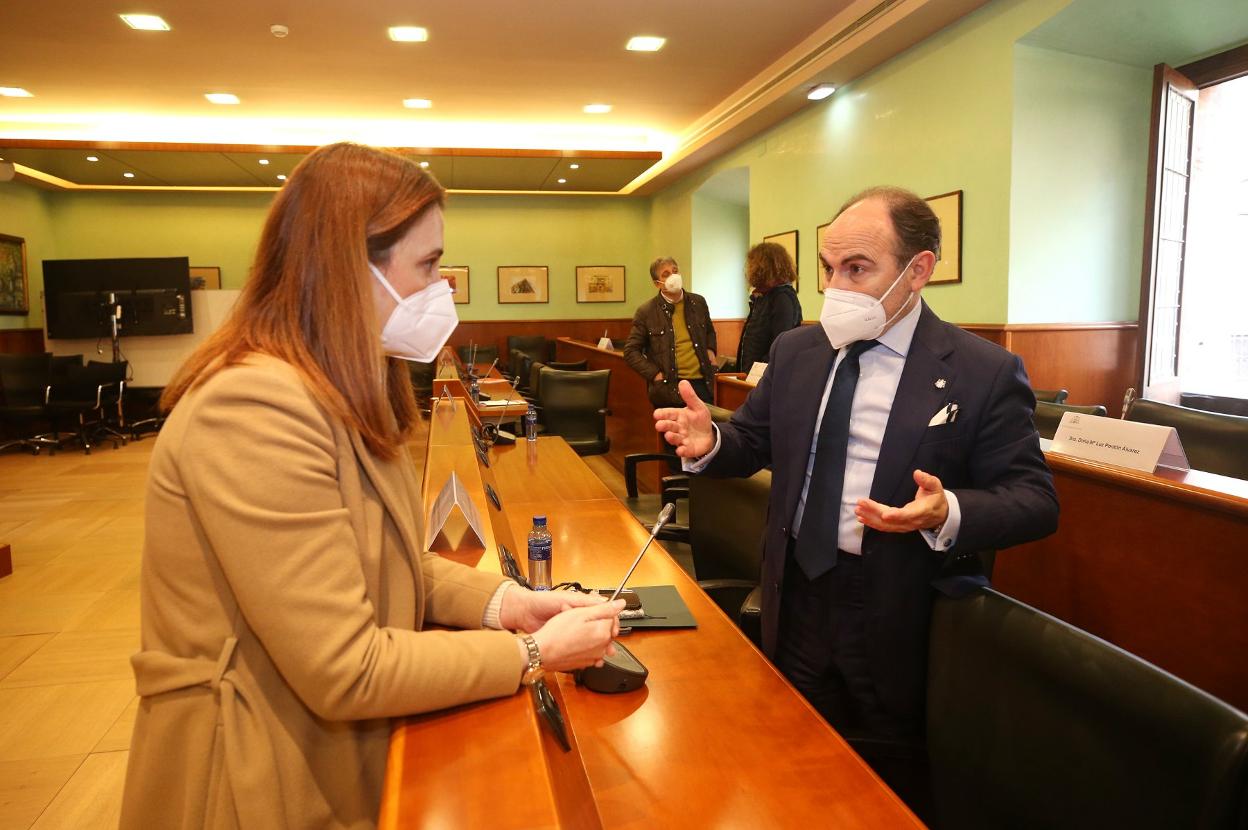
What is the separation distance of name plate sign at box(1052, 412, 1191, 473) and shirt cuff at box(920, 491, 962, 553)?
105cm

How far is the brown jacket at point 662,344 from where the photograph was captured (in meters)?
5.54

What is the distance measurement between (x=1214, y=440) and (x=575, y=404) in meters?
3.77

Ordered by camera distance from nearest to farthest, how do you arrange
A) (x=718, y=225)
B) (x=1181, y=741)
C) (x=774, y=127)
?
(x=1181, y=741) < (x=774, y=127) < (x=718, y=225)

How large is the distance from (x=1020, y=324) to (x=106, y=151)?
9.35 metres

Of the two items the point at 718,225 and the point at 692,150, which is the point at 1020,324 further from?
the point at 718,225

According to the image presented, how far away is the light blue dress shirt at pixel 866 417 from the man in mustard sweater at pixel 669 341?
12.2 ft

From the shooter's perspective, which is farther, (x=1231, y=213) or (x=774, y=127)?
(x=774, y=127)

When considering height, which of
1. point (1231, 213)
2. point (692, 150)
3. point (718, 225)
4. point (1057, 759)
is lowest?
point (1057, 759)

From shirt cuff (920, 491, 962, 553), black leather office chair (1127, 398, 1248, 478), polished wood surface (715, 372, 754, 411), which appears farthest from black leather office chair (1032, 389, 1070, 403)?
shirt cuff (920, 491, 962, 553)

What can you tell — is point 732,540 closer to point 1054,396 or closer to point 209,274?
point 1054,396

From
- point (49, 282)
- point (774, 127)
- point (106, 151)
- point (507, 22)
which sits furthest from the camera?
point (49, 282)

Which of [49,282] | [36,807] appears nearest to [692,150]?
[49,282]

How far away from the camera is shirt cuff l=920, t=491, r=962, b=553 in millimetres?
1489

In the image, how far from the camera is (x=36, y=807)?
2381mm
